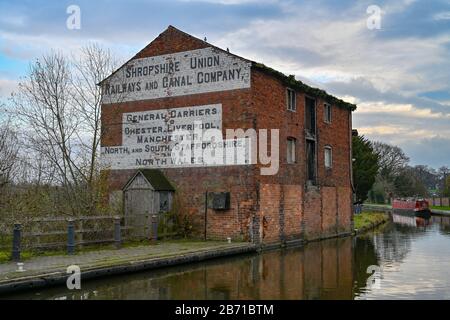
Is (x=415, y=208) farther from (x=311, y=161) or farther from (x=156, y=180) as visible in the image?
(x=156, y=180)

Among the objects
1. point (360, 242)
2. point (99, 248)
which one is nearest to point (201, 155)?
point (99, 248)

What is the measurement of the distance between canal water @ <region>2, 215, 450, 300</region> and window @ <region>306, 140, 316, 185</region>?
6.00 meters

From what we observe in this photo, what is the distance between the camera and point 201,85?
2103 centimetres

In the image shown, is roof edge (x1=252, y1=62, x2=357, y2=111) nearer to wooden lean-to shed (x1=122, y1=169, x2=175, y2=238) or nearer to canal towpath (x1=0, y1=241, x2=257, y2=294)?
wooden lean-to shed (x1=122, y1=169, x2=175, y2=238)

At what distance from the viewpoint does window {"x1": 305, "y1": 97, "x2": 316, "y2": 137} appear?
24641mm

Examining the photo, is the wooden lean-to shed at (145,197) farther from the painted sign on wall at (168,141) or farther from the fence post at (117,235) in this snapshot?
the fence post at (117,235)

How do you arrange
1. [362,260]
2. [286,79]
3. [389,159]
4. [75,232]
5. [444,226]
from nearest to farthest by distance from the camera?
1. [75,232]
2. [362,260]
3. [286,79]
4. [444,226]
5. [389,159]

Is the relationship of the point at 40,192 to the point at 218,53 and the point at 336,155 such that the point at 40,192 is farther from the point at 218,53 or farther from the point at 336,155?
the point at 336,155

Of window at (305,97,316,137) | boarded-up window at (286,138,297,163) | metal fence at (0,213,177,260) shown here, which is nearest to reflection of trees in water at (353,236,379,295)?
boarded-up window at (286,138,297,163)

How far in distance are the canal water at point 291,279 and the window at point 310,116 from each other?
7.27 m

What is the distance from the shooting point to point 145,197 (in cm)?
2064

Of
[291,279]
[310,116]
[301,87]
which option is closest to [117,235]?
[291,279]

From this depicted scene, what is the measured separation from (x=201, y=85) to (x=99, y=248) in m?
7.61

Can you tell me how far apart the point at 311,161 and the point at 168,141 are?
721cm
